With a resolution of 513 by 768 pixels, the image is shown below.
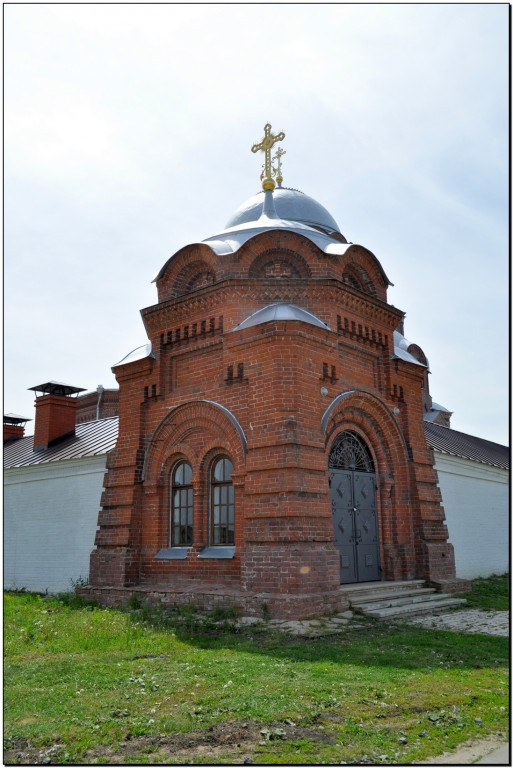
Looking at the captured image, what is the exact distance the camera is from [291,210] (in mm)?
15148

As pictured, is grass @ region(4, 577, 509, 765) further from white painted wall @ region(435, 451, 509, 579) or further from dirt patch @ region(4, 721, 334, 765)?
→ white painted wall @ region(435, 451, 509, 579)

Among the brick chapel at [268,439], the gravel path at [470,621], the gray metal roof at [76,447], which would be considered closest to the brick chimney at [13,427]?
the gray metal roof at [76,447]

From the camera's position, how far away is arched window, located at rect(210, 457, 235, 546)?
10.9 m

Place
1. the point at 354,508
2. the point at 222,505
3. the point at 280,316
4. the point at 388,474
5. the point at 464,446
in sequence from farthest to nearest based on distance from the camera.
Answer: the point at 464,446 < the point at 388,474 < the point at 354,508 < the point at 222,505 < the point at 280,316

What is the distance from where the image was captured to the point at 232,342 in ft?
36.5

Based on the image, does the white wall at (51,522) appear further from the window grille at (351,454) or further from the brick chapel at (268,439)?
the window grille at (351,454)

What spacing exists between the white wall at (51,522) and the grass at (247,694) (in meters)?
5.11

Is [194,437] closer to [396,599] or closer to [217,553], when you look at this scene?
[217,553]

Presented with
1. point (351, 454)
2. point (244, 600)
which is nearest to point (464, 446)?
point (351, 454)

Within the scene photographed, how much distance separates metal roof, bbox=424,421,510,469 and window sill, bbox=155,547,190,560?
772cm

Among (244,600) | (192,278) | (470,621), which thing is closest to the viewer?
(244,600)

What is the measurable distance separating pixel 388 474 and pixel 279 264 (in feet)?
15.0

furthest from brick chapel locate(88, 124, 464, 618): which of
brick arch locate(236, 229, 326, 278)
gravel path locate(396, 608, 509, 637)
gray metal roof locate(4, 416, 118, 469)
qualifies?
gray metal roof locate(4, 416, 118, 469)

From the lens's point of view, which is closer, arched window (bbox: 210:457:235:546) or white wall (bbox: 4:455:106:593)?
arched window (bbox: 210:457:235:546)
